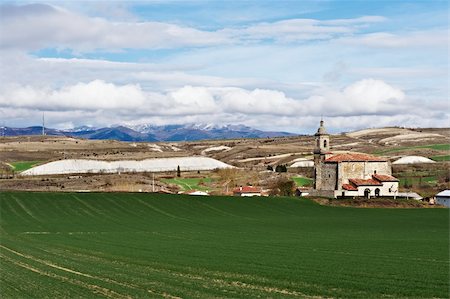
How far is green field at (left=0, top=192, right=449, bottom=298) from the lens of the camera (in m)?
24.6

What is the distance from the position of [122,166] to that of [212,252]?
129 meters

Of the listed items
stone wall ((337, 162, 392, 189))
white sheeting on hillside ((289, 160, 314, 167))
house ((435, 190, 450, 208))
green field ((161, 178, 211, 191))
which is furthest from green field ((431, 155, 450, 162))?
green field ((161, 178, 211, 191))

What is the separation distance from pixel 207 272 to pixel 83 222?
3747cm

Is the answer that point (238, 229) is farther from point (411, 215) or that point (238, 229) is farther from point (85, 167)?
point (85, 167)

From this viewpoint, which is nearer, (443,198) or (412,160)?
(443,198)

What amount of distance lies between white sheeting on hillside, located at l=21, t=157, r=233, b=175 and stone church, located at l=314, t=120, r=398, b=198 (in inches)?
2386

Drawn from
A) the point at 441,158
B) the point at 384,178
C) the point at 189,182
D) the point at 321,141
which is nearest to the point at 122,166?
the point at 189,182

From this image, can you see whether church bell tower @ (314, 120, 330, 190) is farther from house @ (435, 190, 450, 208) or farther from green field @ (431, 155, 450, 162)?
green field @ (431, 155, 450, 162)

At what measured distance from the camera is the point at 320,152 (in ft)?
365

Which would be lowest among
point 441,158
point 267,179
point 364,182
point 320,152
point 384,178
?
point 267,179

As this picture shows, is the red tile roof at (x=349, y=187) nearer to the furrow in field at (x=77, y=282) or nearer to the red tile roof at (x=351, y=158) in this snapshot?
the red tile roof at (x=351, y=158)

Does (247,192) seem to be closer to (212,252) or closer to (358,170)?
(358,170)

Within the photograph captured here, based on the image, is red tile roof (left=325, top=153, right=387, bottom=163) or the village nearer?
the village

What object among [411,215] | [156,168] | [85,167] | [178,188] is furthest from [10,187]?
[411,215]
